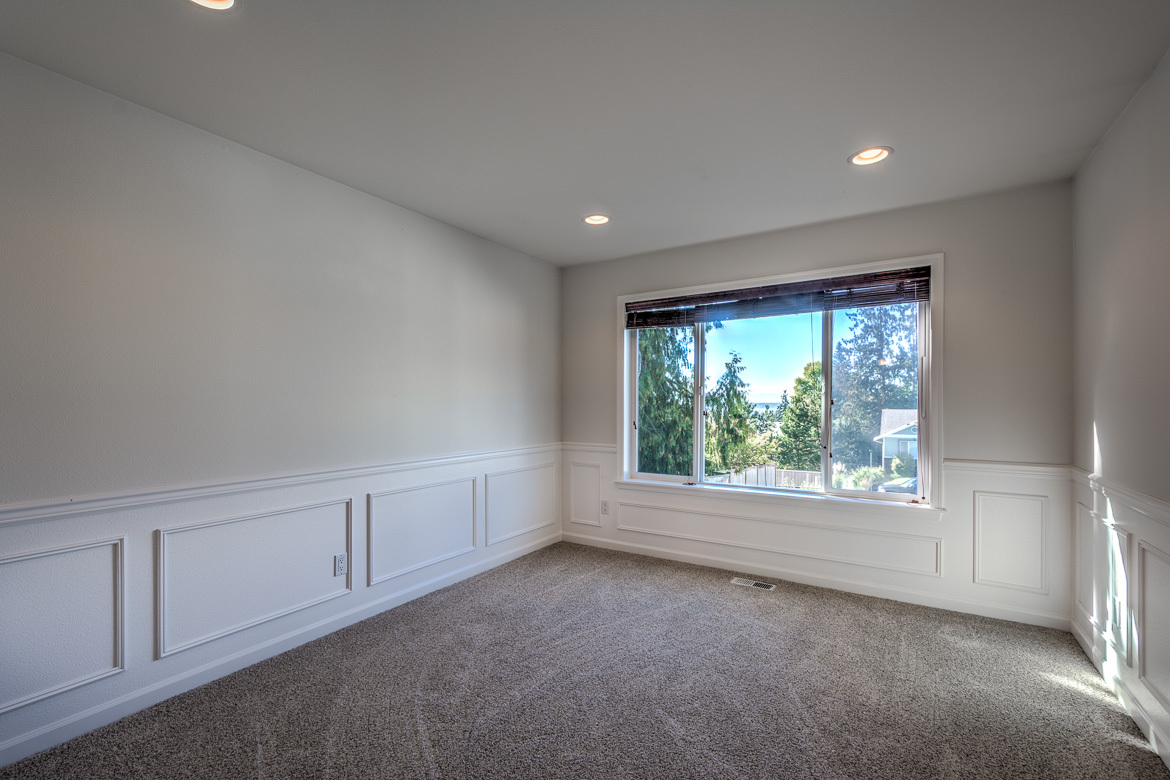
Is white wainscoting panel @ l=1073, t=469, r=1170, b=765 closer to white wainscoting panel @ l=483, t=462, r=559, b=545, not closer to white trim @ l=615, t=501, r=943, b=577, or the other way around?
white trim @ l=615, t=501, r=943, b=577

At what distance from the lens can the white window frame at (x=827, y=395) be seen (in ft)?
11.3

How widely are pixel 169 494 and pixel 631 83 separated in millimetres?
2672

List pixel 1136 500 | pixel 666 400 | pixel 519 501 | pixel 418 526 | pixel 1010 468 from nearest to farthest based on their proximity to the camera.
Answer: pixel 1136 500 < pixel 1010 468 < pixel 418 526 < pixel 519 501 < pixel 666 400

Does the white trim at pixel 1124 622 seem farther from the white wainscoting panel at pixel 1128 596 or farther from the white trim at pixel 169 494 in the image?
the white trim at pixel 169 494

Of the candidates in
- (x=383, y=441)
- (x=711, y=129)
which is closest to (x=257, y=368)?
(x=383, y=441)

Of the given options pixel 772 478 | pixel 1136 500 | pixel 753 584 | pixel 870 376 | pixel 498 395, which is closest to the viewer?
pixel 1136 500

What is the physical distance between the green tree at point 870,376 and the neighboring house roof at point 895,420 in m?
0.03

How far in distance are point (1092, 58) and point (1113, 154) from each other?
77 centimetres

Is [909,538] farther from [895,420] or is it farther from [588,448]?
[588,448]

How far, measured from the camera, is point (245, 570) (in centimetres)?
269

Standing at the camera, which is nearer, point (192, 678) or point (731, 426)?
point (192, 678)

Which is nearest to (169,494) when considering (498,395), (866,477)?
(498,395)

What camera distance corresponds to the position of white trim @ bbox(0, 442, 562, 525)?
2.03 m

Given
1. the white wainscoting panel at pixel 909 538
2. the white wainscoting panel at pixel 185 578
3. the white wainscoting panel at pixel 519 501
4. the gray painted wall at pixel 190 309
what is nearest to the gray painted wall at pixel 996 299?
the white wainscoting panel at pixel 909 538
